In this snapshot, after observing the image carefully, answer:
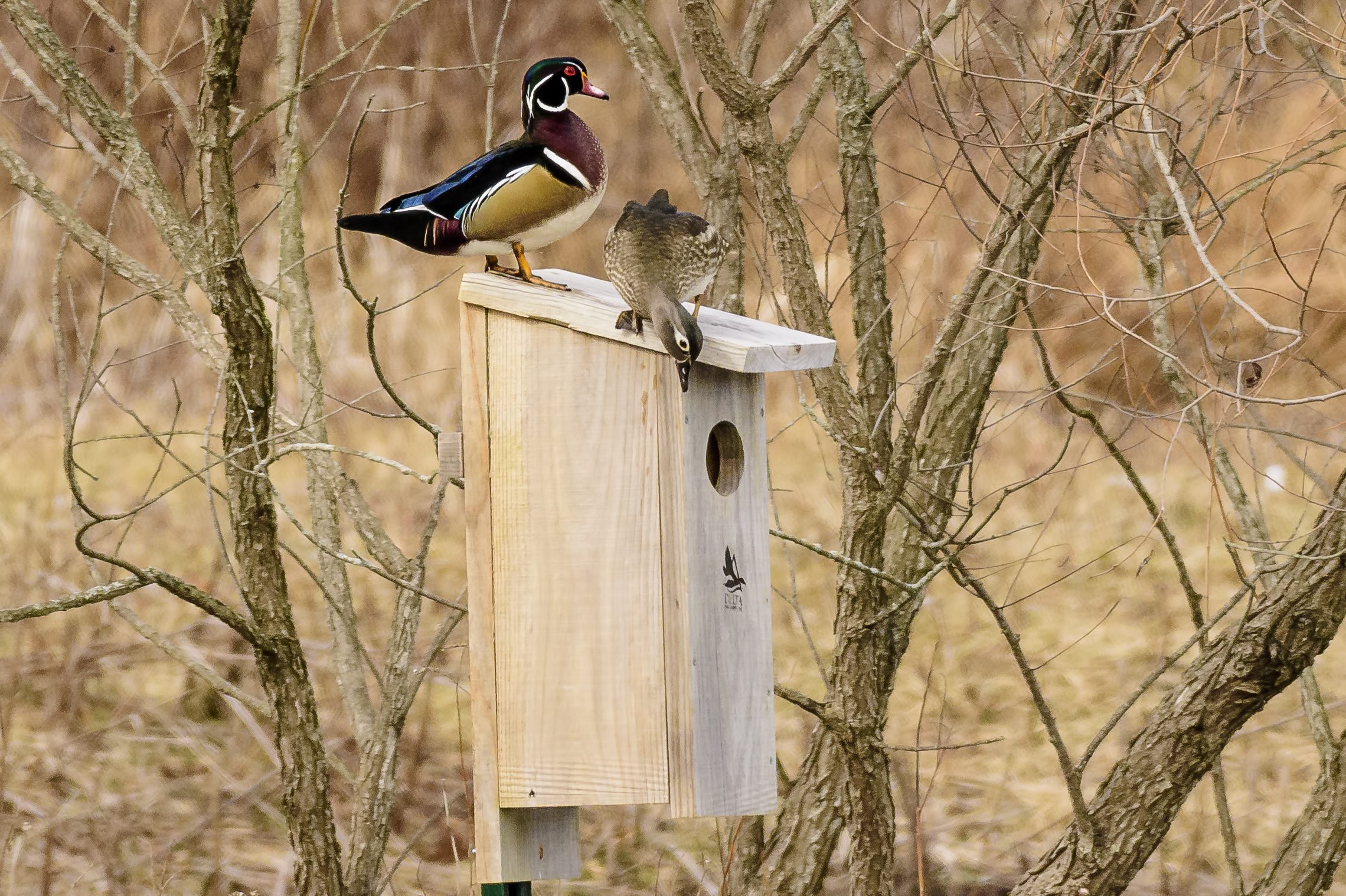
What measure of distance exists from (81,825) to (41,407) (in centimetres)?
283

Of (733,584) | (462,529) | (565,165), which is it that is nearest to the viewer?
(565,165)

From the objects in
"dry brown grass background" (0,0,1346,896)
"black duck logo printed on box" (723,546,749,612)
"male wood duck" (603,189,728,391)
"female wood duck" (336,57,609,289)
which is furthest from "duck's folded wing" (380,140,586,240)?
"dry brown grass background" (0,0,1346,896)

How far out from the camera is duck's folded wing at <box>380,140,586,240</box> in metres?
2.32

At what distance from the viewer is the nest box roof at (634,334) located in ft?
7.54

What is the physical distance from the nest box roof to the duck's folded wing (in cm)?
11

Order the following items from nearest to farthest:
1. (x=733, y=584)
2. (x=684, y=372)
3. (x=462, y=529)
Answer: (x=684, y=372) → (x=733, y=584) → (x=462, y=529)

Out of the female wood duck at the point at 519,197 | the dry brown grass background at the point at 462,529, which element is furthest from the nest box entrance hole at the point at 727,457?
the dry brown grass background at the point at 462,529

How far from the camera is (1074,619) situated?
6.73 m

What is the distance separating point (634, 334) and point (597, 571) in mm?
372

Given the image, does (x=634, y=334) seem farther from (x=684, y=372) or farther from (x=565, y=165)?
(x=565, y=165)

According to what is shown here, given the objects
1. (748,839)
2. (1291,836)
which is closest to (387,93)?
(748,839)

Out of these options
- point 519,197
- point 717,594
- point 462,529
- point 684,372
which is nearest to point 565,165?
point 519,197

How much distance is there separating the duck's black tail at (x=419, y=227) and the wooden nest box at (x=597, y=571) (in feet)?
0.42

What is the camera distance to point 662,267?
2.24 m
